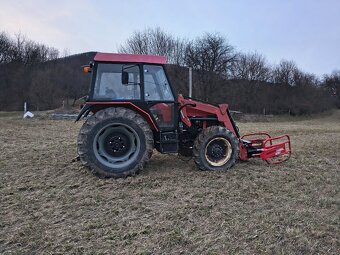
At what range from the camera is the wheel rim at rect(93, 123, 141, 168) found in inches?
230

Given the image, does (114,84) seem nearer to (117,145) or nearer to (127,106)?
(127,106)

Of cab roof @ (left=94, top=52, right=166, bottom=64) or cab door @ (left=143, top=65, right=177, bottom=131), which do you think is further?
cab door @ (left=143, top=65, right=177, bottom=131)

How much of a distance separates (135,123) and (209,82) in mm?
37726

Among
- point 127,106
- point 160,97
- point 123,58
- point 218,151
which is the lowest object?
point 218,151

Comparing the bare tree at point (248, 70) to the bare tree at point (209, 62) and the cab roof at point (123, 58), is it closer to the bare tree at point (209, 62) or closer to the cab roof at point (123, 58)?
the bare tree at point (209, 62)

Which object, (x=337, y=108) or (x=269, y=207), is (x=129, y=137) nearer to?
(x=269, y=207)

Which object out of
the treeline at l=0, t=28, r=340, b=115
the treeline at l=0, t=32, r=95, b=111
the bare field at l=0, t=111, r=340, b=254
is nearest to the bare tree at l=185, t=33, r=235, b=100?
the treeline at l=0, t=28, r=340, b=115

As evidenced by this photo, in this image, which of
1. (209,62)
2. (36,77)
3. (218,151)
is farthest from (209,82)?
(218,151)

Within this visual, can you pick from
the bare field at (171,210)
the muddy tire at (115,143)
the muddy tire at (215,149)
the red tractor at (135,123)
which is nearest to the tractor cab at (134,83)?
the red tractor at (135,123)

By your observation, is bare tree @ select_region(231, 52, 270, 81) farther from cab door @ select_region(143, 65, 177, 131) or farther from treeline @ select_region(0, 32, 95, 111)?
cab door @ select_region(143, 65, 177, 131)

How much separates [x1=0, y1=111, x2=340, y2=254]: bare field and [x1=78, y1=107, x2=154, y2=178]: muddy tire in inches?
10.6

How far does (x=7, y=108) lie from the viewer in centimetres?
4456

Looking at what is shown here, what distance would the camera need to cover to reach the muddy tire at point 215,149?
6309mm

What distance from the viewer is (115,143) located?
19.5 feet
